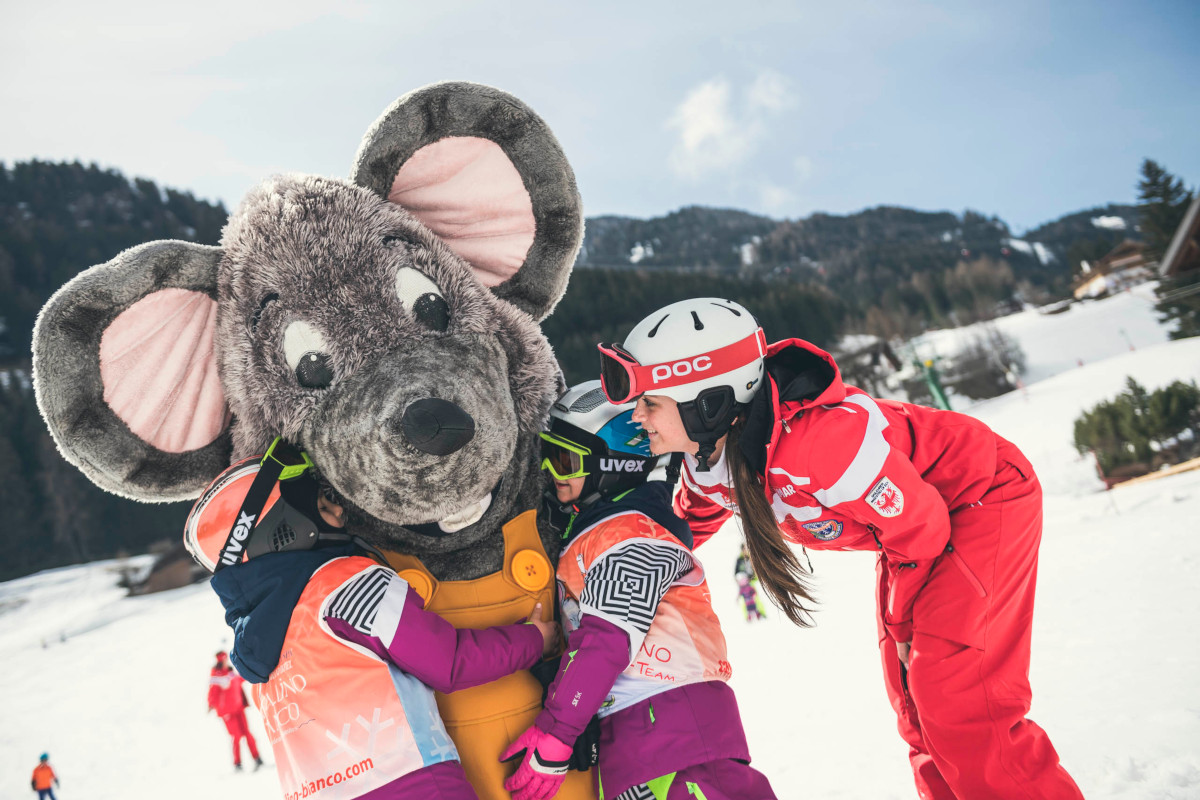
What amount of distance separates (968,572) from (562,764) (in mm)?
1362

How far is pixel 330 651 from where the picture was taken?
1.53 meters

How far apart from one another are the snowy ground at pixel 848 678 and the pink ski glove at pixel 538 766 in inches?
100

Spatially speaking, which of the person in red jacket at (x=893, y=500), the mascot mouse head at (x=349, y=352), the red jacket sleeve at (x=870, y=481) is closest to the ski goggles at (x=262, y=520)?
the mascot mouse head at (x=349, y=352)

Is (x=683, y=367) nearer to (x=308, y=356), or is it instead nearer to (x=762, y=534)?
(x=762, y=534)

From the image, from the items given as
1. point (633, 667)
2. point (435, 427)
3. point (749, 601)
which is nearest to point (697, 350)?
point (435, 427)

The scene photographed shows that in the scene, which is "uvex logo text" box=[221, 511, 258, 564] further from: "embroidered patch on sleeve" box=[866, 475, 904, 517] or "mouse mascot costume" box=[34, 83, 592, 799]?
"embroidered patch on sleeve" box=[866, 475, 904, 517]

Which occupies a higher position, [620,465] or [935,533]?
[620,465]

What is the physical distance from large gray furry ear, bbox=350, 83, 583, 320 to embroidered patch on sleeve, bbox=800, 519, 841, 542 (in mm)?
1271

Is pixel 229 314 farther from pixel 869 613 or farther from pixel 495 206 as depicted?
pixel 869 613

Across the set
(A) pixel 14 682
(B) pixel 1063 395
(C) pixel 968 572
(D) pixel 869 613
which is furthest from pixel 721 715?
(B) pixel 1063 395

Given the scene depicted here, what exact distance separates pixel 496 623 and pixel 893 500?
121cm

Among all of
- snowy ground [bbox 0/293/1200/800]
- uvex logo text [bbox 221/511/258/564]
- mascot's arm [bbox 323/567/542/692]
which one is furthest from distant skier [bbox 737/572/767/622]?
uvex logo text [bbox 221/511/258/564]

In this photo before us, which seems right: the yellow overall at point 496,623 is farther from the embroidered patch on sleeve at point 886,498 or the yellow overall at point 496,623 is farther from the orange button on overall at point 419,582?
the embroidered patch on sleeve at point 886,498

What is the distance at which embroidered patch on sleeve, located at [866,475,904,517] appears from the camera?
6.16ft
